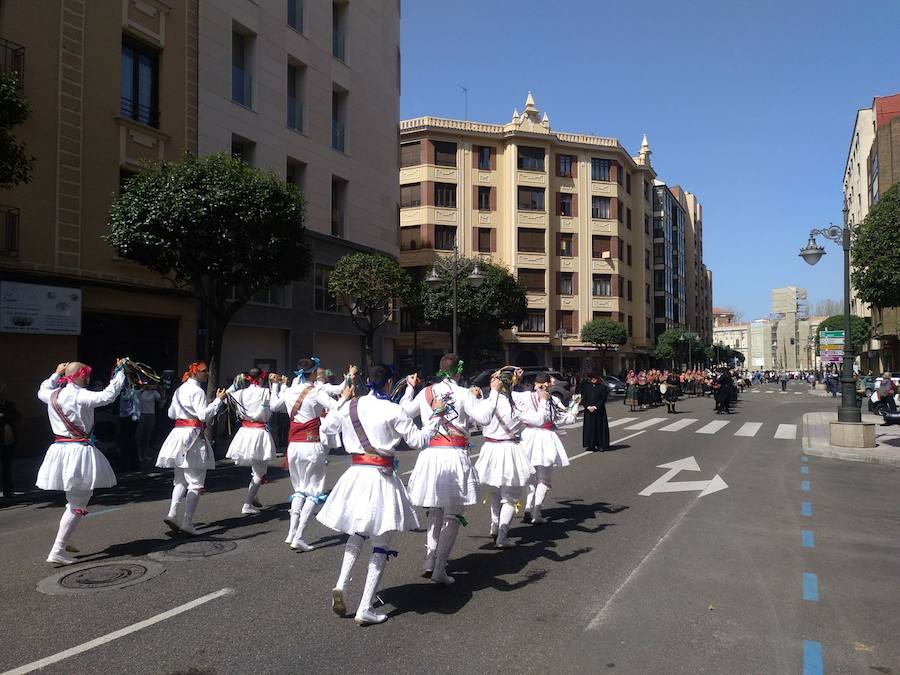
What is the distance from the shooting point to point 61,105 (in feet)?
51.6

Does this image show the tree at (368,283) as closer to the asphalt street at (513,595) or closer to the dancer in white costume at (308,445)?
the asphalt street at (513,595)

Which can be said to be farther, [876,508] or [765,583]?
[876,508]

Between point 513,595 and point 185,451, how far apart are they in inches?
167

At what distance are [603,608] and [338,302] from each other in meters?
19.4

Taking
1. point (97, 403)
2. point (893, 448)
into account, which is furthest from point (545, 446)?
point (893, 448)

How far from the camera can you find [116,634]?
4.68 m

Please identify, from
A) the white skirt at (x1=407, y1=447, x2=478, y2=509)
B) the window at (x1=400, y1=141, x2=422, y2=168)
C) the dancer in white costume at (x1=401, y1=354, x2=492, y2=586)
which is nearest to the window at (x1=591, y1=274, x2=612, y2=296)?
the window at (x1=400, y1=141, x2=422, y2=168)

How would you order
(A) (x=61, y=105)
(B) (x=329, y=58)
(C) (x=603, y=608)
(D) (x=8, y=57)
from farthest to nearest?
(B) (x=329, y=58) → (A) (x=61, y=105) → (D) (x=8, y=57) → (C) (x=603, y=608)

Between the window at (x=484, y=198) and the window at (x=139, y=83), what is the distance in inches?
1225

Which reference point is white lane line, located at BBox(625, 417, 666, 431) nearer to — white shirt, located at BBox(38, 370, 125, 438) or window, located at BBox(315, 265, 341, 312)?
window, located at BBox(315, 265, 341, 312)

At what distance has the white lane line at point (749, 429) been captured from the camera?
19.2 metres

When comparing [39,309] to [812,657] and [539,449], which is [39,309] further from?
[812,657]

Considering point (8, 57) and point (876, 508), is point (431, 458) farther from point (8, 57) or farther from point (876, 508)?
point (8, 57)

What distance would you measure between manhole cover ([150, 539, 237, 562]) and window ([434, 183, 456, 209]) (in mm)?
41038
